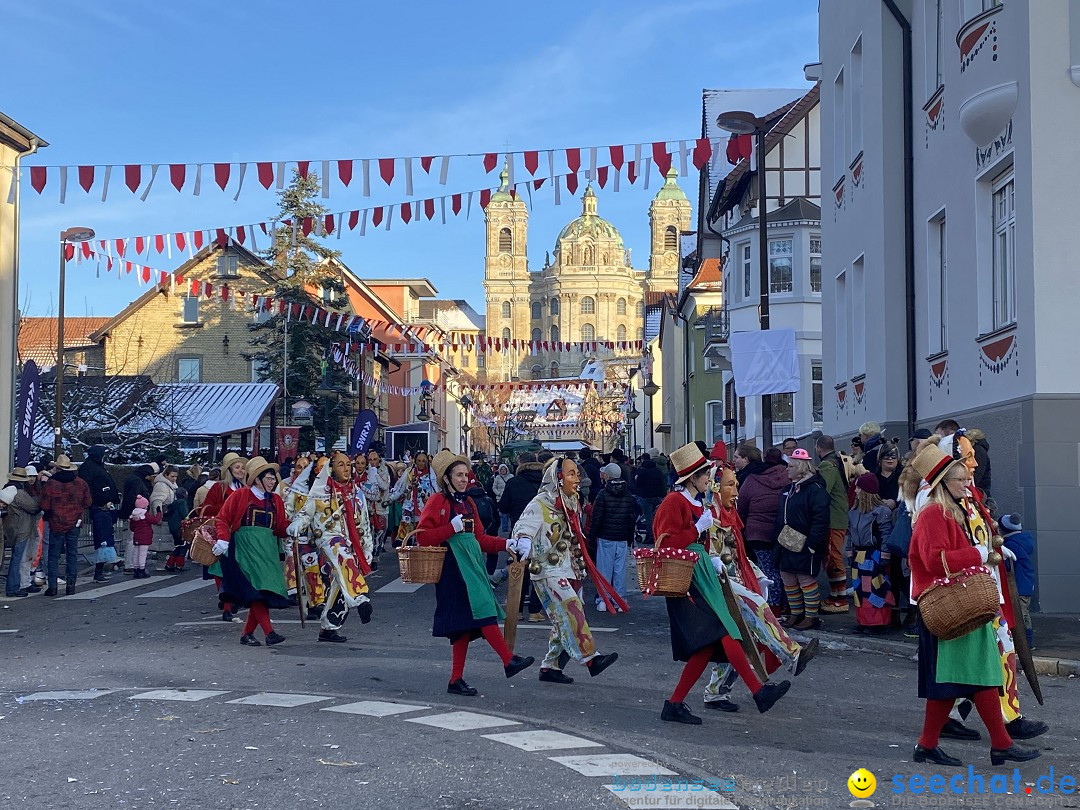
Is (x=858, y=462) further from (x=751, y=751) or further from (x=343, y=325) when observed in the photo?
(x=343, y=325)

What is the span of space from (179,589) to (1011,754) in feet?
40.9

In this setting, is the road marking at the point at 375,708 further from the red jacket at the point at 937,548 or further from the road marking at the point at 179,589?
the road marking at the point at 179,589

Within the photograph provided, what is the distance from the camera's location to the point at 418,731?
717 centimetres

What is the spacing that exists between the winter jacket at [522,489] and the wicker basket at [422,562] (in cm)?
597

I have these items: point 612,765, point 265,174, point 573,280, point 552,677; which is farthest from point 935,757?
point 573,280

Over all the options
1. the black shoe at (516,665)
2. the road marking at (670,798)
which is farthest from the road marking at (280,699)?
the road marking at (670,798)

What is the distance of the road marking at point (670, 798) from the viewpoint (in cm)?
551

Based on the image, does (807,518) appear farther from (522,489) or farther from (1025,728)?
(1025,728)

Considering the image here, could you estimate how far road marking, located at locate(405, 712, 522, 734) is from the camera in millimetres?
7293

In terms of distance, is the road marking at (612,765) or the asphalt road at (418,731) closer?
the asphalt road at (418,731)

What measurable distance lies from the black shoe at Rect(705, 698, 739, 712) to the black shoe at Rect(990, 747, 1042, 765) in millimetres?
1869

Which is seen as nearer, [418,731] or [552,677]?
[418,731]

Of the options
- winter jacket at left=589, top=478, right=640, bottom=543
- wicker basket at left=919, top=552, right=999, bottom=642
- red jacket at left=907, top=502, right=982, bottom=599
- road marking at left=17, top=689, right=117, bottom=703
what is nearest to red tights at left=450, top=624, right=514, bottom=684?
road marking at left=17, top=689, right=117, bottom=703

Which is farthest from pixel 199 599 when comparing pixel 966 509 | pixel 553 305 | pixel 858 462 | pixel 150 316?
pixel 553 305
